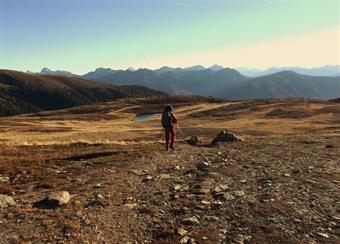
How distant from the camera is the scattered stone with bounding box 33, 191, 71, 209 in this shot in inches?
500

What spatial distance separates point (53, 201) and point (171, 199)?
409cm

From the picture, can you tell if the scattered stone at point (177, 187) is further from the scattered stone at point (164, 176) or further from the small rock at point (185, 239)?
the small rock at point (185, 239)

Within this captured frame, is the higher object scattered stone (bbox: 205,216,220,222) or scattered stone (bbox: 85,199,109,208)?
scattered stone (bbox: 85,199,109,208)

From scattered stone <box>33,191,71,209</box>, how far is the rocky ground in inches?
1.4

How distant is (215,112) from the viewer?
4587 inches

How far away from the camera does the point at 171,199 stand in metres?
13.7

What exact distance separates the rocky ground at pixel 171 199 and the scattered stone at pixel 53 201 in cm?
4

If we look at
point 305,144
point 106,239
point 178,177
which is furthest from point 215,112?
point 106,239

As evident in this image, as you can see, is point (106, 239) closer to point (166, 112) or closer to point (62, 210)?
point (62, 210)

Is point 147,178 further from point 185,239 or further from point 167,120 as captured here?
point 167,120

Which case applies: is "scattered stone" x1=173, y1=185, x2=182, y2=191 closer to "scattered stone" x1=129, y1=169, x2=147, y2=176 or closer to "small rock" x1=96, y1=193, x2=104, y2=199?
"scattered stone" x1=129, y1=169, x2=147, y2=176

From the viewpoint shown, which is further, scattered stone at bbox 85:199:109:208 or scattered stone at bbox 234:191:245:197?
A: scattered stone at bbox 234:191:245:197

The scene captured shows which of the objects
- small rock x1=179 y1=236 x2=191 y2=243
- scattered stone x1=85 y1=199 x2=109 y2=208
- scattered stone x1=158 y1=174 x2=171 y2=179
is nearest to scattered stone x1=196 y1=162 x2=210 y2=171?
scattered stone x1=158 y1=174 x2=171 y2=179

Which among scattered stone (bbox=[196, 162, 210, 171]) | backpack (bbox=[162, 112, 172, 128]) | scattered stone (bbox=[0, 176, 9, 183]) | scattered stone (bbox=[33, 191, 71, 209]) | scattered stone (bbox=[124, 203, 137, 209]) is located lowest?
scattered stone (bbox=[196, 162, 210, 171])
